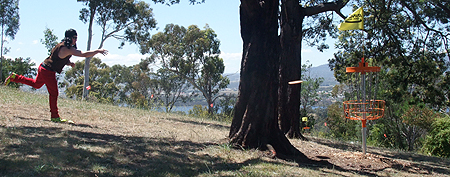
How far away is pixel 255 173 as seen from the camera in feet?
14.5

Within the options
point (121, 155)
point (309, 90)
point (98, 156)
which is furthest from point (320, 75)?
point (98, 156)

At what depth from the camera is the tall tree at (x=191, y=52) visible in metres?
32.2

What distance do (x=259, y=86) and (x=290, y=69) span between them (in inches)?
116

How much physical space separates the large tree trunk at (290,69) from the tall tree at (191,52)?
22761 mm

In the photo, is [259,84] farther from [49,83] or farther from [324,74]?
[324,74]

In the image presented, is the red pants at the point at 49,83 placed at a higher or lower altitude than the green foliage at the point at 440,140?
higher

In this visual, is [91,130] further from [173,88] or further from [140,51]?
[173,88]

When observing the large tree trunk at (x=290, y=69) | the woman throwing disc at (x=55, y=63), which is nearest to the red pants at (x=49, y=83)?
the woman throwing disc at (x=55, y=63)

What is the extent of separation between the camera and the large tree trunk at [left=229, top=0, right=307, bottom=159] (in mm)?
6086

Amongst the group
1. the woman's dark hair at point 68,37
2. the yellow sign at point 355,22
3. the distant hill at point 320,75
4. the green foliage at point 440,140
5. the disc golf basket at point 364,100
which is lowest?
the green foliage at point 440,140

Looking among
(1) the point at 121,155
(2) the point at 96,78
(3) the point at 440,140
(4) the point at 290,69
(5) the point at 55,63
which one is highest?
(2) the point at 96,78

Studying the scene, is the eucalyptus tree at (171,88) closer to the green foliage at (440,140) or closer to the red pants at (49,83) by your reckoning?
the green foliage at (440,140)

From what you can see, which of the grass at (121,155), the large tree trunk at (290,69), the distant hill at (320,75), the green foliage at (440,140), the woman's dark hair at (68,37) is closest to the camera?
the grass at (121,155)

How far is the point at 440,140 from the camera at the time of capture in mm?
12094
